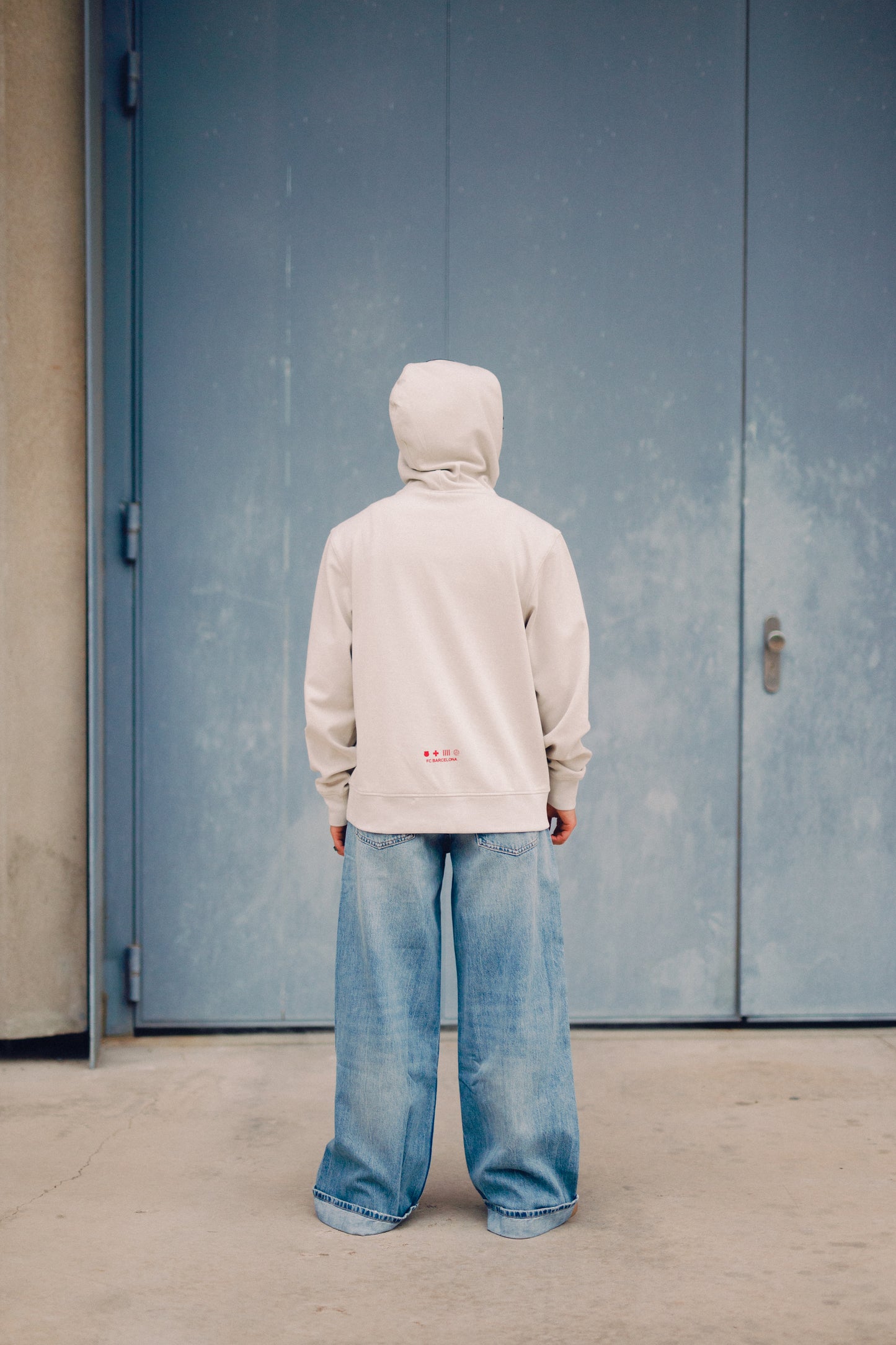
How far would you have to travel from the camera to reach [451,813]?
223cm

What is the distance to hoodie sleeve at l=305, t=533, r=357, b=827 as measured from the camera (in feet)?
7.70

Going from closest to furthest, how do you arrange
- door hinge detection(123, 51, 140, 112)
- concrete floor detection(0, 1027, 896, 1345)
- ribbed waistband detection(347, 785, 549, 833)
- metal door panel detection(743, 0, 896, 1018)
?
concrete floor detection(0, 1027, 896, 1345) < ribbed waistband detection(347, 785, 549, 833) < door hinge detection(123, 51, 140, 112) < metal door panel detection(743, 0, 896, 1018)

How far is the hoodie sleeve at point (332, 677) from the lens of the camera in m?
2.35

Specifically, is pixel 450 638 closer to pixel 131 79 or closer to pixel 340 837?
pixel 340 837

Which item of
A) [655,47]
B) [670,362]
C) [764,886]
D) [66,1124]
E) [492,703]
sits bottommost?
[66,1124]

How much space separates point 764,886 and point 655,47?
2.54 metres

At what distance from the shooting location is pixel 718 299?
11.9 ft

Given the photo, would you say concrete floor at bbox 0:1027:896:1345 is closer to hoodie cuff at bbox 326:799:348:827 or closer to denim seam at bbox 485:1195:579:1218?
denim seam at bbox 485:1195:579:1218

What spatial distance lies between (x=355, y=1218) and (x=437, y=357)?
2346mm

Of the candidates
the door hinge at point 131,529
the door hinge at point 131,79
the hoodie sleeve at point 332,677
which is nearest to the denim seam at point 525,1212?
the hoodie sleeve at point 332,677

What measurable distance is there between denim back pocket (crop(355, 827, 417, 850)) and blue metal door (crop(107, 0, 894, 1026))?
1.34 metres

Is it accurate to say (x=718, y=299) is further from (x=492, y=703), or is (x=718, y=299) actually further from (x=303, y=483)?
(x=492, y=703)

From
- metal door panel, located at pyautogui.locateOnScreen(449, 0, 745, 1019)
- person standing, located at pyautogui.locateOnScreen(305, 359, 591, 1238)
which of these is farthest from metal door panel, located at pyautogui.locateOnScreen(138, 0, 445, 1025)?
person standing, located at pyautogui.locateOnScreen(305, 359, 591, 1238)

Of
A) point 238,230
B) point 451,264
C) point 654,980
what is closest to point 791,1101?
point 654,980
